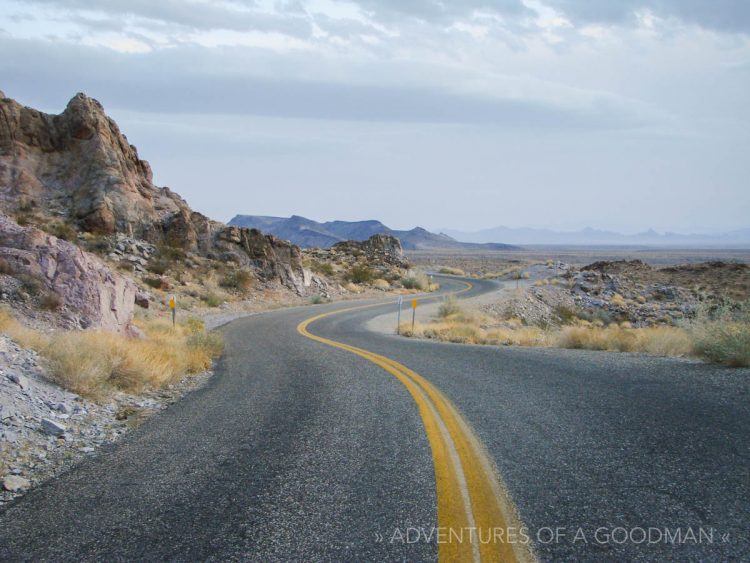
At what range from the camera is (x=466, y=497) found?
3.85 meters

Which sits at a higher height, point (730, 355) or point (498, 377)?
point (730, 355)

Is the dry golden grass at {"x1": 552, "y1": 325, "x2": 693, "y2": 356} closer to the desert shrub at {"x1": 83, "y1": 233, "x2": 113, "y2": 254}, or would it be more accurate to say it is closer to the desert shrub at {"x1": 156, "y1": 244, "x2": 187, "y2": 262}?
the desert shrub at {"x1": 156, "y1": 244, "x2": 187, "y2": 262}

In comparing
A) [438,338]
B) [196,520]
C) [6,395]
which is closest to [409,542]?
[196,520]

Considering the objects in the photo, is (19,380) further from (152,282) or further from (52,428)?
(152,282)

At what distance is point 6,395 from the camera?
614cm

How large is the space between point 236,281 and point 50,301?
21.7 metres

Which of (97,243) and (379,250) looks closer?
(97,243)

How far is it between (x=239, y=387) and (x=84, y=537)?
5.07 metres

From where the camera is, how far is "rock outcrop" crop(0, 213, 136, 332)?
1084 centimetres

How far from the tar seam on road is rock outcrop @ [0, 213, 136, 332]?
315 inches

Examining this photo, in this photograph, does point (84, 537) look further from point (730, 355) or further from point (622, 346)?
point (622, 346)

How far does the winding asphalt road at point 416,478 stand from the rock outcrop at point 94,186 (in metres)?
27.6

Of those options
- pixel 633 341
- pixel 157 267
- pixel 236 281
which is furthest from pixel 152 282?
pixel 633 341

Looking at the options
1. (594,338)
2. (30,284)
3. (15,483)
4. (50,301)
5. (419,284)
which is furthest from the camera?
(419,284)
